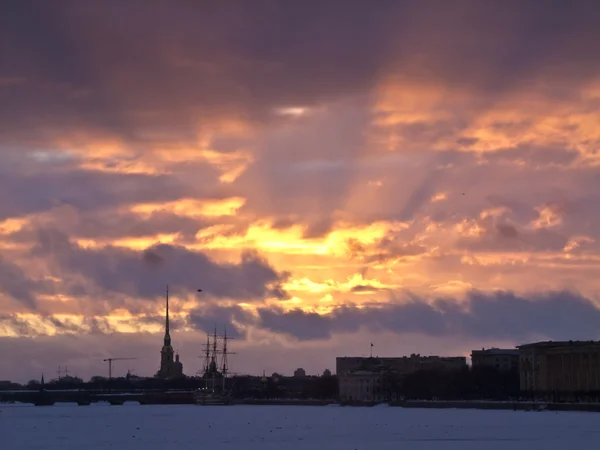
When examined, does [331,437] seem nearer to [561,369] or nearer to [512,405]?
[512,405]

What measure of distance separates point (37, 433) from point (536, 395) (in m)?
96.0

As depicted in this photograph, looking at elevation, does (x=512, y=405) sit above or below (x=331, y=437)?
Result: above

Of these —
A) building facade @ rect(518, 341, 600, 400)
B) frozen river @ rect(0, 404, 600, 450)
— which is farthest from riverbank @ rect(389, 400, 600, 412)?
frozen river @ rect(0, 404, 600, 450)

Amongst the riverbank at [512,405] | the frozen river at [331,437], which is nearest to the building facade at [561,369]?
the riverbank at [512,405]

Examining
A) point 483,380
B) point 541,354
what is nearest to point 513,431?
point 541,354

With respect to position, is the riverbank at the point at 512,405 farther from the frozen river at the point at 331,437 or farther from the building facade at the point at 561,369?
the frozen river at the point at 331,437

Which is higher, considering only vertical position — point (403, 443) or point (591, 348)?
point (591, 348)

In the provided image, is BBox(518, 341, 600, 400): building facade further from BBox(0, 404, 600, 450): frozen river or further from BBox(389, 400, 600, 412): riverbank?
BBox(0, 404, 600, 450): frozen river

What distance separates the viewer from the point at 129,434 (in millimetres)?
89500

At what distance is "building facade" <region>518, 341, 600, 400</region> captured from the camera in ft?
542

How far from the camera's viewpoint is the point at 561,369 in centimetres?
17300

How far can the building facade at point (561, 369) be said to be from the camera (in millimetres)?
165125

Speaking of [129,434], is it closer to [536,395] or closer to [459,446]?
[459,446]

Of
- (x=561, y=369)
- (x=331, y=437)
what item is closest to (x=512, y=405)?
(x=561, y=369)
